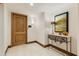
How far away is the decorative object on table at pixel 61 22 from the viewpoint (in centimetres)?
307

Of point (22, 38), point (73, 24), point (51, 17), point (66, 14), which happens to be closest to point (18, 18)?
point (22, 38)

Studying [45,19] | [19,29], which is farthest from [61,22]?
[19,29]

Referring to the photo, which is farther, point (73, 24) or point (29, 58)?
point (73, 24)

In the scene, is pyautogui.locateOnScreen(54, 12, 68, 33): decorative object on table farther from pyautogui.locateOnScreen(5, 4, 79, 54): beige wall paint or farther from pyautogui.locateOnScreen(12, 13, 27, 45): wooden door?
pyautogui.locateOnScreen(12, 13, 27, 45): wooden door

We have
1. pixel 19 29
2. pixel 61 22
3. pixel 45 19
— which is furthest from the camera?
pixel 19 29

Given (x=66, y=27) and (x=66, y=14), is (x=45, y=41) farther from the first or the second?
(x=66, y=14)

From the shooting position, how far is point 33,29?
205 inches

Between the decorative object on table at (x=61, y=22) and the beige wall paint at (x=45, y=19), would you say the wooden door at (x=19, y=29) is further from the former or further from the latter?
the decorative object on table at (x=61, y=22)

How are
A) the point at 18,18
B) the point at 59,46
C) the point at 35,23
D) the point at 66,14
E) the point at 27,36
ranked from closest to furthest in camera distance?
1. the point at 66,14
2. the point at 59,46
3. the point at 18,18
4. the point at 27,36
5. the point at 35,23

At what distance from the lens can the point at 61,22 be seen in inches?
132

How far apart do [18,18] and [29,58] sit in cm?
415

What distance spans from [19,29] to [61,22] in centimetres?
240

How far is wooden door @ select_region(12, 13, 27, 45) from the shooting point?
4.31m

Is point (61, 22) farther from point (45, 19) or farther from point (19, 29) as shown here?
point (19, 29)
